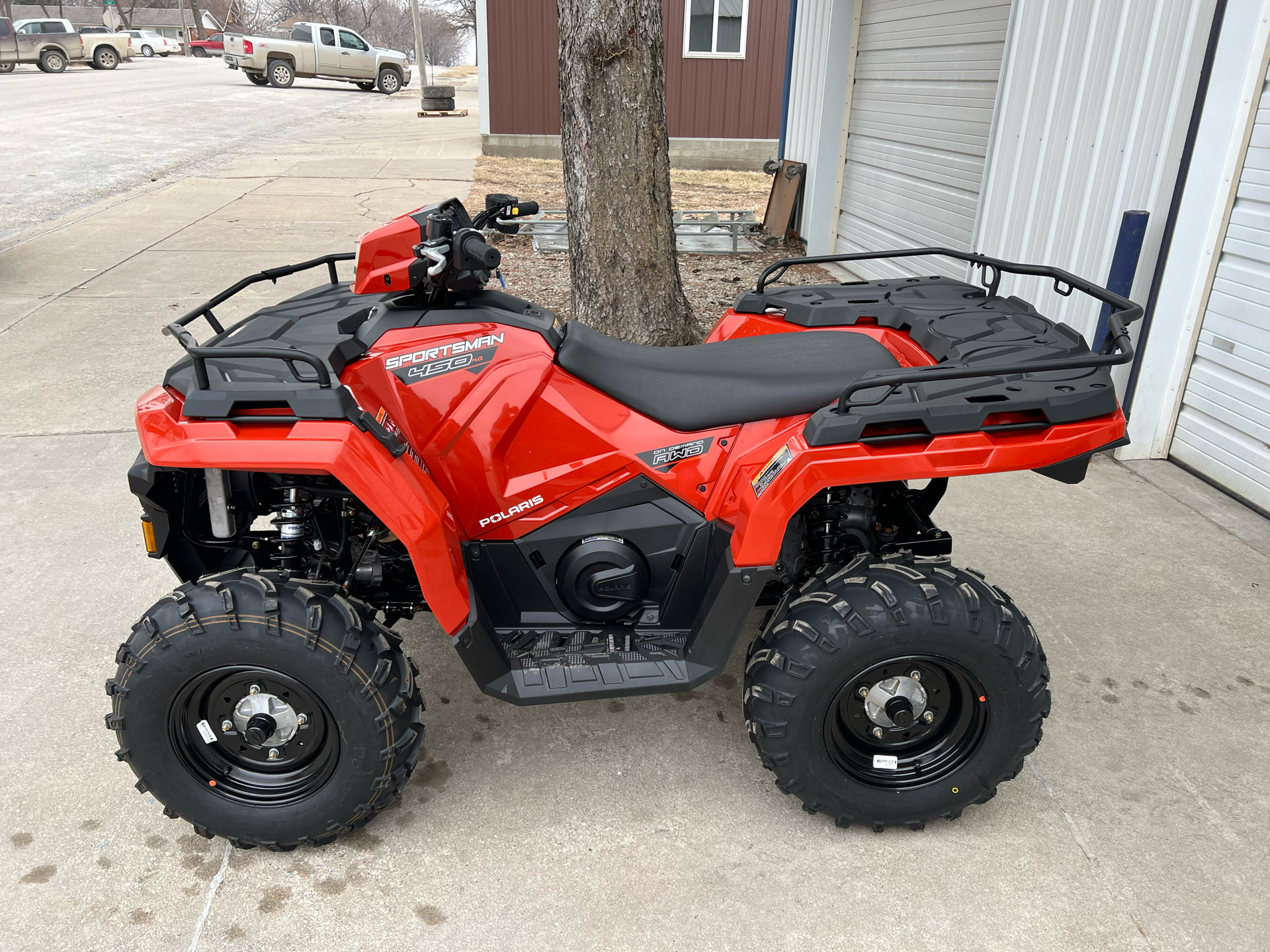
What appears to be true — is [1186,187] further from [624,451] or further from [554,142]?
[554,142]

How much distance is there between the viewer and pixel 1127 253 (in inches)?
174

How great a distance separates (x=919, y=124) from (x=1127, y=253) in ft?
11.6

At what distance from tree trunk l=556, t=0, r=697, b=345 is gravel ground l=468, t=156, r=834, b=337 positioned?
59cm

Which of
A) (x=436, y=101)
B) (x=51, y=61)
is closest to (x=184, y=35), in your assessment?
(x=51, y=61)

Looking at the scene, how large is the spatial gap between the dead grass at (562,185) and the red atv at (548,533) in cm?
914

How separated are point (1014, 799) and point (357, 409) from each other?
6.77ft

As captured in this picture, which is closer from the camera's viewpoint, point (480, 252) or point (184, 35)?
point (480, 252)

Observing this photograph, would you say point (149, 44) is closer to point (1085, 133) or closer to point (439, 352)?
point (1085, 133)

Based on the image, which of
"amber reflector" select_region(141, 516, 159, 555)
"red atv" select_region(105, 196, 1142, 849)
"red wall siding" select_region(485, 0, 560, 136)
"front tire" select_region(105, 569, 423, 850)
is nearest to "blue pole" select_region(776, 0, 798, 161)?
"red wall siding" select_region(485, 0, 560, 136)

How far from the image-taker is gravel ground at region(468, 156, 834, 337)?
7793 mm

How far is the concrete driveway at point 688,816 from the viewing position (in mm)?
2174

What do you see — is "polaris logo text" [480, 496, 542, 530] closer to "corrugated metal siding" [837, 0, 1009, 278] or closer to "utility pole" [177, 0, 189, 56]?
"corrugated metal siding" [837, 0, 1009, 278]

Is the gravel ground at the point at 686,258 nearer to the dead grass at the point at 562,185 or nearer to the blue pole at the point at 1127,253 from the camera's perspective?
the dead grass at the point at 562,185

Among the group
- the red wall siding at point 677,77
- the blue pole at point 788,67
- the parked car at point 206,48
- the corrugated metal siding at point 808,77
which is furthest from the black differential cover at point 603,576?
the parked car at point 206,48
